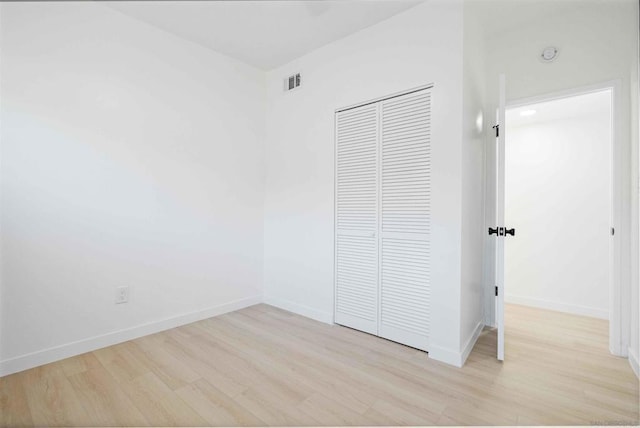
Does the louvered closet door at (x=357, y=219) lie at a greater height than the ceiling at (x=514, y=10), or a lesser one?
lesser

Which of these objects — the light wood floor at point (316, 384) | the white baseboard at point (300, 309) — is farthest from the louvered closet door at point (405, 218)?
the white baseboard at point (300, 309)

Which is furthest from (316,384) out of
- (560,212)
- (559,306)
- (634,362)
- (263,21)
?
(560,212)

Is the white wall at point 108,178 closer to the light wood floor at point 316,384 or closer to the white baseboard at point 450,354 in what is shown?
the light wood floor at point 316,384

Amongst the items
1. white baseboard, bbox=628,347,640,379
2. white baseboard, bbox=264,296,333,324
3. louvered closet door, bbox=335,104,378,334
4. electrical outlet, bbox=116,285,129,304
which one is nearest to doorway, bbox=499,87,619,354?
white baseboard, bbox=628,347,640,379

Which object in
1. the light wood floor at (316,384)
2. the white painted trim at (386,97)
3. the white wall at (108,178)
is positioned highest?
the white painted trim at (386,97)

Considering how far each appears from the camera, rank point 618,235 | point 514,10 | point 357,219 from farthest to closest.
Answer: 1. point 357,219
2. point 514,10
3. point 618,235

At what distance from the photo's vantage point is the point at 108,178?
1771mm

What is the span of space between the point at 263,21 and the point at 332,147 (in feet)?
3.69

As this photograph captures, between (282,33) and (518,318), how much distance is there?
3249 millimetres

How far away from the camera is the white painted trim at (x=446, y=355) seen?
191cm

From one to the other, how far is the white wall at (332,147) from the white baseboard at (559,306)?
6.41 ft

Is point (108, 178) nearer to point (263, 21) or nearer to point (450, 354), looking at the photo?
point (263, 21)

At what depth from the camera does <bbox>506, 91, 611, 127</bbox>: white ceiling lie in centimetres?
266

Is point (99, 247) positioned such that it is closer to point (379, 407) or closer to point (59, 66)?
point (59, 66)
